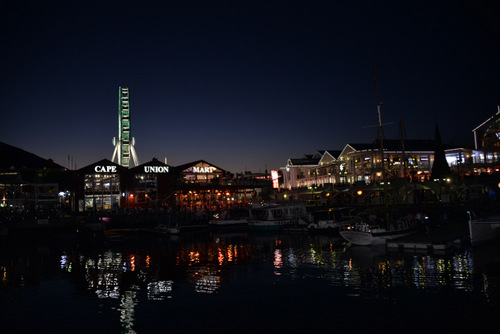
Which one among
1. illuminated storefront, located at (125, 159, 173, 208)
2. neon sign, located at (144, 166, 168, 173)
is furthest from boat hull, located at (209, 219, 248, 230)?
A: neon sign, located at (144, 166, 168, 173)

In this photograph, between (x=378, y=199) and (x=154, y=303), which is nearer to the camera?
(x=154, y=303)

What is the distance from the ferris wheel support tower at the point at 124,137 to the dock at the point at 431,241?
302 ft

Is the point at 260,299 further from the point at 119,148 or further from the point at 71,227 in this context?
the point at 119,148

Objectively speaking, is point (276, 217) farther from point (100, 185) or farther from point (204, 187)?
point (100, 185)

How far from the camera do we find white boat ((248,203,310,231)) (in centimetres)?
6231

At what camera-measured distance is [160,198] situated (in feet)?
277

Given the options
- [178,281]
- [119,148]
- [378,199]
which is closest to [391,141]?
[378,199]

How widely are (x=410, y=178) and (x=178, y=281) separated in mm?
55525

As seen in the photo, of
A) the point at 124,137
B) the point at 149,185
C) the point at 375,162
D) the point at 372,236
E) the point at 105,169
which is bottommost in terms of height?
the point at 372,236

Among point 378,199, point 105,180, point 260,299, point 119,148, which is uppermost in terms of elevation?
point 119,148

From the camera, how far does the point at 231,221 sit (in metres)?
67.6

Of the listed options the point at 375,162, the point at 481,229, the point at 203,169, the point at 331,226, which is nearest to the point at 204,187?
the point at 203,169

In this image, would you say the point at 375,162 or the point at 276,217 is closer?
the point at 276,217

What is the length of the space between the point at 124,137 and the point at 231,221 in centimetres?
6557
